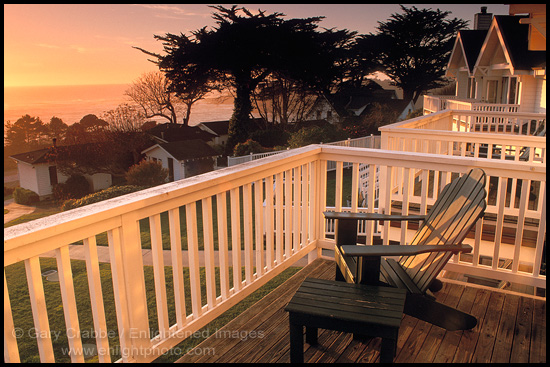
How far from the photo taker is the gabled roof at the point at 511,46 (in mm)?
14617

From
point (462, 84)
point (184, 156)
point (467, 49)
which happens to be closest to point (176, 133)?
point (184, 156)

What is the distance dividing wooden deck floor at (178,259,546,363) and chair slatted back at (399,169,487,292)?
0.35 meters

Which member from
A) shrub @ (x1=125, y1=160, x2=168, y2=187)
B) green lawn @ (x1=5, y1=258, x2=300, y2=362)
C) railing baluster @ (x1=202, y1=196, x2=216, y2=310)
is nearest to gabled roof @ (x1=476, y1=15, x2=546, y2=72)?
green lawn @ (x1=5, y1=258, x2=300, y2=362)

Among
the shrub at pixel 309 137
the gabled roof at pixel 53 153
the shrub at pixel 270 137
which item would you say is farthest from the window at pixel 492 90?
the gabled roof at pixel 53 153

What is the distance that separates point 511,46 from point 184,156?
22.4 meters

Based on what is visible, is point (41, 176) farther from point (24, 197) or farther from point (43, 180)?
point (24, 197)

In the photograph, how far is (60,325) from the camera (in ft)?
33.9

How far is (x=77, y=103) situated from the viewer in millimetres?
33906

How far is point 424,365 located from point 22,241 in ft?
6.27

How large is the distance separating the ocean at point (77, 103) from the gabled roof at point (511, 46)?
817 inches

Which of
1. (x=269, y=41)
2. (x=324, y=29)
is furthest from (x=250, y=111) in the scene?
(x=324, y=29)

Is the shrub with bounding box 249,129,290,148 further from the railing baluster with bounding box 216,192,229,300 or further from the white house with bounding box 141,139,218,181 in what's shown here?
the railing baluster with bounding box 216,192,229,300

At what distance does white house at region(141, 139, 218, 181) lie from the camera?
32125 millimetres

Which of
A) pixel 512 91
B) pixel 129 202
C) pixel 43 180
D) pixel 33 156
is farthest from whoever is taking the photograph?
pixel 33 156
